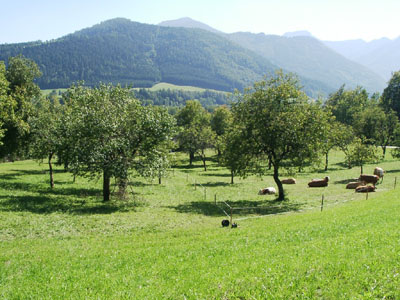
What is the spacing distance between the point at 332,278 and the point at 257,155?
30.0 meters

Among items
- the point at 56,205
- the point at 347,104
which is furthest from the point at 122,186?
the point at 347,104

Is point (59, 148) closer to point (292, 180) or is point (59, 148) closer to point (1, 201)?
point (1, 201)

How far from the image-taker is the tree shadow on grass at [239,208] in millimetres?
33062

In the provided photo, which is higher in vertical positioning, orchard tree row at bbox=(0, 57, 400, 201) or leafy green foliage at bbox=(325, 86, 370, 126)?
leafy green foliage at bbox=(325, 86, 370, 126)

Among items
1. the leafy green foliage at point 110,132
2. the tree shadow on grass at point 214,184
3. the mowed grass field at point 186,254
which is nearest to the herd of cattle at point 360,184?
the tree shadow on grass at point 214,184

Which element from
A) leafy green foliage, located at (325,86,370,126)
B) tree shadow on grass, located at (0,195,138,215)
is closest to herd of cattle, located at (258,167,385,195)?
tree shadow on grass, located at (0,195,138,215)

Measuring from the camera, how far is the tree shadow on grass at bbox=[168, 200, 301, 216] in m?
33.1

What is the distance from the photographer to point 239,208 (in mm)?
31125

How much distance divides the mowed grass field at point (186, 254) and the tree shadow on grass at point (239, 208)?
1.43ft

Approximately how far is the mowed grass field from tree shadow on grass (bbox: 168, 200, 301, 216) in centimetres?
44

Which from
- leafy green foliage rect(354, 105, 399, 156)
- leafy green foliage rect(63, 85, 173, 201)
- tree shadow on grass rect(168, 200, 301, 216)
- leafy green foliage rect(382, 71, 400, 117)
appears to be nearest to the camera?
tree shadow on grass rect(168, 200, 301, 216)

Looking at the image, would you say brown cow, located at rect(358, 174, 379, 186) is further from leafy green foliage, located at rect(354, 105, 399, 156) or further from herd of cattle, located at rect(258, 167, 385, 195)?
leafy green foliage, located at rect(354, 105, 399, 156)

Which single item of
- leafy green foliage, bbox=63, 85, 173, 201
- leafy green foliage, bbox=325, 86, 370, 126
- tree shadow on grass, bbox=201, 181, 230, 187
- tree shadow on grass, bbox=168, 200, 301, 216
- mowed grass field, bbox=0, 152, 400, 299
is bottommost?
tree shadow on grass, bbox=201, 181, 230, 187

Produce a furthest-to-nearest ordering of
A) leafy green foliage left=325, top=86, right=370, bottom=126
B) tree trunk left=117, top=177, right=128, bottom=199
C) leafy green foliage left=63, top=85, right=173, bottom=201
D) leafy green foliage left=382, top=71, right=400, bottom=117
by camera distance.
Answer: leafy green foliage left=325, top=86, right=370, bottom=126, leafy green foliage left=382, top=71, right=400, bottom=117, tree trunk left=117, top=177, right=128, bottom=199, leafy green foliage left=63, top=85, right=173, bottom=201
